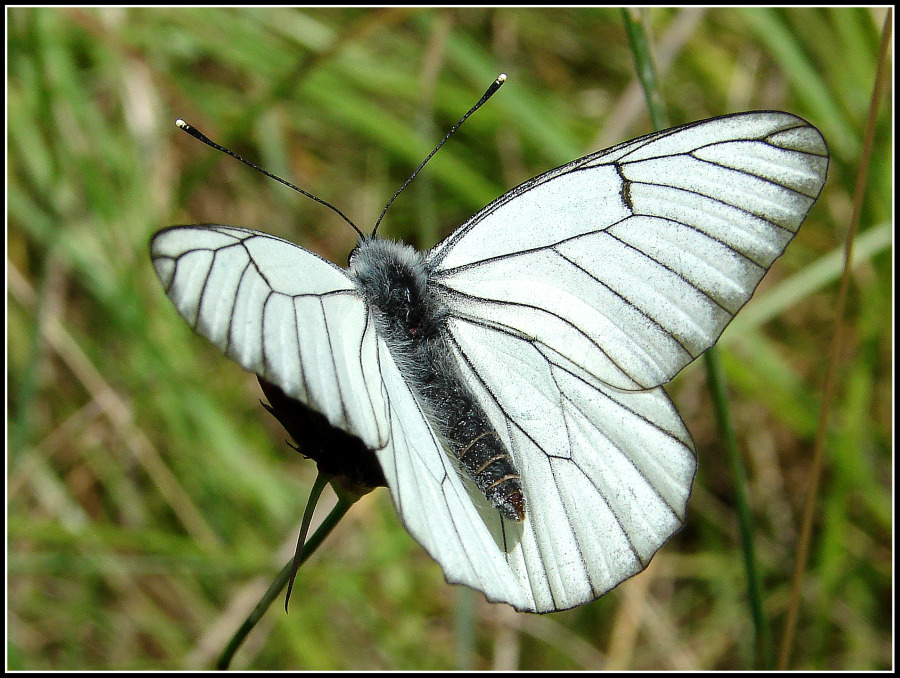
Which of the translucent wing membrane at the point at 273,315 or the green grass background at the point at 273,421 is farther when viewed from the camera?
the green grass background at the point at 273,421

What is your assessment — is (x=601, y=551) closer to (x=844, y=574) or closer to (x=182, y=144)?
(x=844, y=574)

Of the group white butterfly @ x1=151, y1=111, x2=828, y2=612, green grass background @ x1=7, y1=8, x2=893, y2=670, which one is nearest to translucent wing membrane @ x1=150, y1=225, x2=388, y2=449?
white butterfly @ x1=151, y1=111, x2=828, y2=612

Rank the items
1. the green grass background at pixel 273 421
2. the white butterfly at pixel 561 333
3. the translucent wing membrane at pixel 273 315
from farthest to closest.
Answer: the green grass background at pixel 273 421 < the white butterfly at pixel 561 333 < the translucent wing membrane at pixel 273 315

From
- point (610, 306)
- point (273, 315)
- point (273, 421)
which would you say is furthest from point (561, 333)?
point (273, 421)

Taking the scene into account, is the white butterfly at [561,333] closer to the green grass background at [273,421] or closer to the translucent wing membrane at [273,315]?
the translucent wing membrane at [273,315]

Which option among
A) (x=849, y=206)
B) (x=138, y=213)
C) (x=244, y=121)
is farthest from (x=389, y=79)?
(x=849, y=206)

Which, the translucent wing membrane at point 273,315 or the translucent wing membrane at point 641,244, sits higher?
the translucent wing membrane at point 641,244

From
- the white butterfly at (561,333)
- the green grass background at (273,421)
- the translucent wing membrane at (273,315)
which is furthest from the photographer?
the green grass background at (273,421)

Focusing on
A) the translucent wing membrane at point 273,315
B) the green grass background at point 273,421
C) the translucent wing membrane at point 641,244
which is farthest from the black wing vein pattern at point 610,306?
the green grass background at point 273,421
